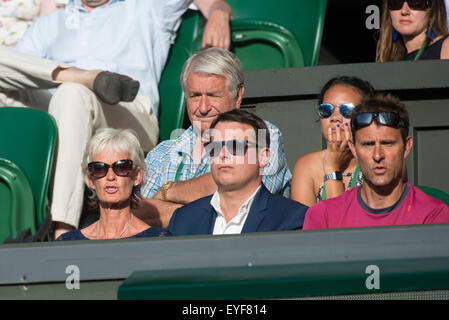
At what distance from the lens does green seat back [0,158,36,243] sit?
344 centimetres

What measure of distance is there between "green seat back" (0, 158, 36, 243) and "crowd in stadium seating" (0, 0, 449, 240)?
0.17 meters

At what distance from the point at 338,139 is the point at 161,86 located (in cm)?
173

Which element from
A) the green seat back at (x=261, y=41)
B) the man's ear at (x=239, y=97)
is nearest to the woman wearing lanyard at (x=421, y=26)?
the man's ear at (x=239, y=97)

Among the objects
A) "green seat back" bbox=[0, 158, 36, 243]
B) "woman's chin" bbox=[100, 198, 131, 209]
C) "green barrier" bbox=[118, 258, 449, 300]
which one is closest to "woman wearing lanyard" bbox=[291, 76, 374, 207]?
"woman's chin" bbox=[100, 198, 131, 209]

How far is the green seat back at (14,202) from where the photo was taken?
344 cm

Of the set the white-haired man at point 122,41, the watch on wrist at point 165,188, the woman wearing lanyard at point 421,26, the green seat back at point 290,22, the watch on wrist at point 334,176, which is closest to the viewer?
the watch on wrist at point 334,176

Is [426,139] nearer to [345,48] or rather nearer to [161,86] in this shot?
[161,86]

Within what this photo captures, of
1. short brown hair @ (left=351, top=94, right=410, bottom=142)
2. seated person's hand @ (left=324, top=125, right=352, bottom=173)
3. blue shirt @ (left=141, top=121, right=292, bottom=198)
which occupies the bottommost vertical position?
short brown hair @ (left=351, top=94, right=410, bottom=142)

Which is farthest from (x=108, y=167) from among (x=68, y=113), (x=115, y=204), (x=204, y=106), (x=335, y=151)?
(x=335, y=151)

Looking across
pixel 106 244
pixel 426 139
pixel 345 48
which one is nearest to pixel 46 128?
pixel 106 244

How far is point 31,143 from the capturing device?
3.77 m

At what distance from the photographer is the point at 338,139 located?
3273mm

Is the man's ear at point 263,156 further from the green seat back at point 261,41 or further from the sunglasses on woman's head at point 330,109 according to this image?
the green seat back at point 261,41

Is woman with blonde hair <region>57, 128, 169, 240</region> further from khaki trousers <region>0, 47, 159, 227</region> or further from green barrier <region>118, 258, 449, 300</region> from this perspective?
green barrier <region>118, 258, 449, 300</region>
